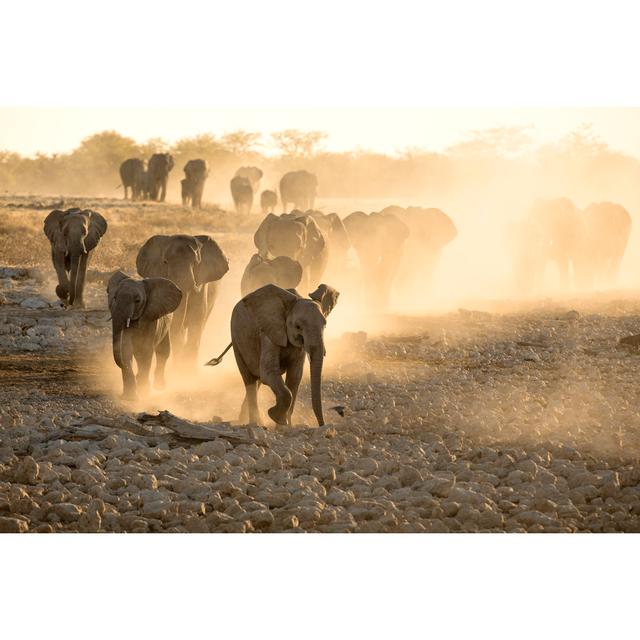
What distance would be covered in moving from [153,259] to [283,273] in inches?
68.2

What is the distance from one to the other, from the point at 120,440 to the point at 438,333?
29.7 feet

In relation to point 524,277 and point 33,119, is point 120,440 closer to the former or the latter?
point 33,119

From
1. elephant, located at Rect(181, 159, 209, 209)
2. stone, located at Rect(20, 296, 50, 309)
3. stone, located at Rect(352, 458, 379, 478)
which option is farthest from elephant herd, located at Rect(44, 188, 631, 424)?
elephant, located at Rect(181, 159, 209, 209)

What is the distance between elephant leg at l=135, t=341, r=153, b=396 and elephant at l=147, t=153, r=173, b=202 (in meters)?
31.7

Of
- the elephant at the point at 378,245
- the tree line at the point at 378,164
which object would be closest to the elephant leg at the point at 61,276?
the elephant at the point at 378,245

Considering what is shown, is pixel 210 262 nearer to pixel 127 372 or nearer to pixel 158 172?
pixel 127 372

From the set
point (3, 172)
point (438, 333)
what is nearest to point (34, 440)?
point (438, 333)

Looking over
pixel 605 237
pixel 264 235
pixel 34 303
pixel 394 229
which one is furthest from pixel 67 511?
pixel 605 237

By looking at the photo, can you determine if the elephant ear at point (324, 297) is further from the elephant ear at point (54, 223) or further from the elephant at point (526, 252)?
the elephant at point (526, 252)

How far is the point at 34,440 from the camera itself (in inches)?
431

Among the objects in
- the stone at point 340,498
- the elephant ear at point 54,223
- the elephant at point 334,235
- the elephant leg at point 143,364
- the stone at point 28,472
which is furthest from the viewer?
the elephant at point 334,235

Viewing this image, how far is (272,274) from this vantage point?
1575 centimetres

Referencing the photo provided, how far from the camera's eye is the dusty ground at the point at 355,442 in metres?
9.20

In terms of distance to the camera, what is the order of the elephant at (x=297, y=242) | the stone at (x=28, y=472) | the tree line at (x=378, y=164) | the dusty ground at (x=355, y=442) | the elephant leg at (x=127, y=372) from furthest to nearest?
the tree line at (x=378, y=164), the elephant at (x=297, y=242), the elephant leg at (x=127, y=372), the stone at (x=28, y=472), the dusty ground at (x=355, y=442)
